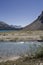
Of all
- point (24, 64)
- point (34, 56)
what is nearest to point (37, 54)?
point (34, 56)

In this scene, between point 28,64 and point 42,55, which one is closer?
point 28,64

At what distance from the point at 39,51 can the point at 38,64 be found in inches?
171

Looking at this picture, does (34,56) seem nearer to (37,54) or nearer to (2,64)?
(37,54)

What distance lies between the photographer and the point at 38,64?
47.4ft

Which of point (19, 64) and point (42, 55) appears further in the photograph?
point (42, 55)

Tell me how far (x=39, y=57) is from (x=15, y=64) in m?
3.88

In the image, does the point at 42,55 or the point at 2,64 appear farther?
the point at 42,55

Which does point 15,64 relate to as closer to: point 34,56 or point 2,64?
point 2,64

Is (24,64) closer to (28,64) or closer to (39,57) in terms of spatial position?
(28,64)

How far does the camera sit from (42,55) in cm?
1856

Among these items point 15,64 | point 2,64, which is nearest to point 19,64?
point 15,64

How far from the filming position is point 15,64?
595 inches

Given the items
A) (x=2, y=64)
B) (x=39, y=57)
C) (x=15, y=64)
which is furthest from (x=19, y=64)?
(x=39, y=57)

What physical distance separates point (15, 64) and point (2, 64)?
1044 millimetres
